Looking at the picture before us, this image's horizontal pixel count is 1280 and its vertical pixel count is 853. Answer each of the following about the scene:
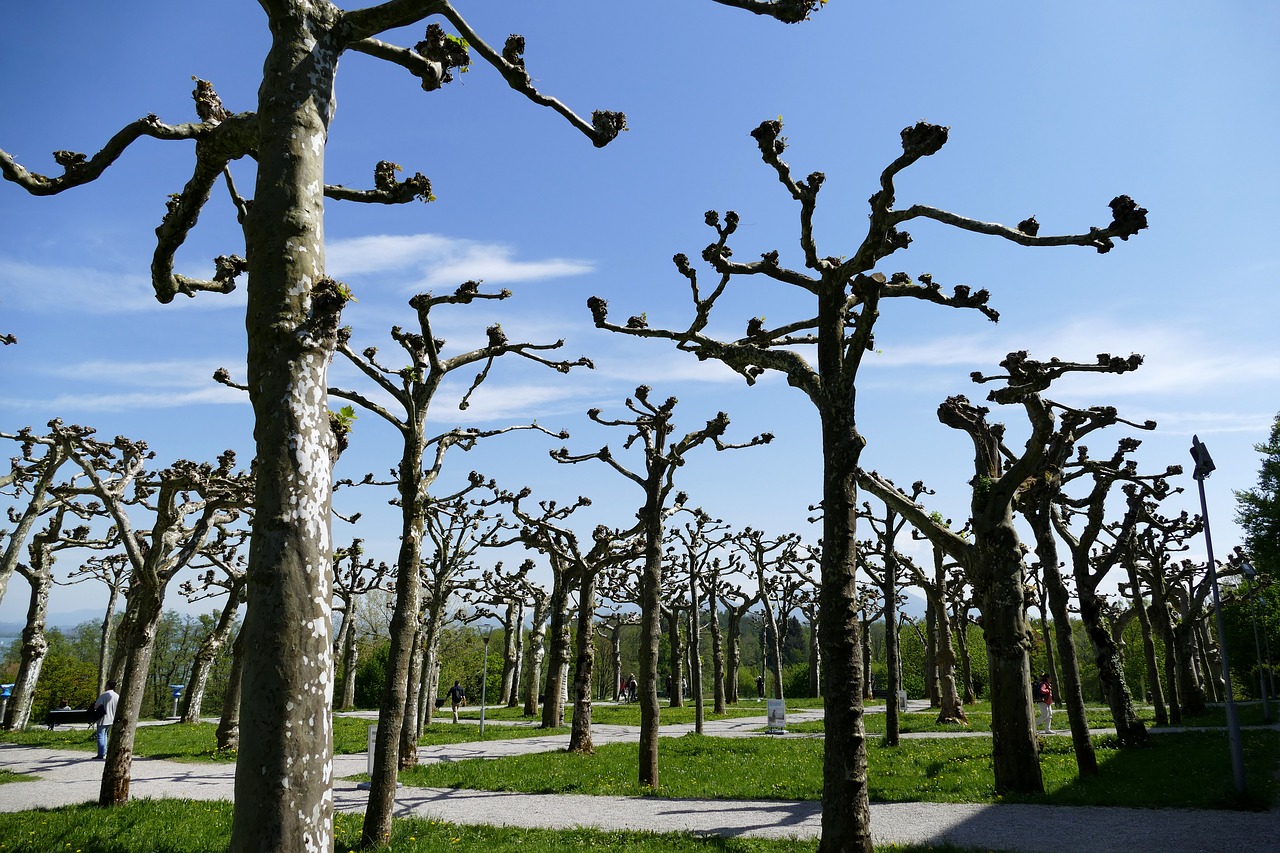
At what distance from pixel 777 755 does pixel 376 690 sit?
40.4 metres

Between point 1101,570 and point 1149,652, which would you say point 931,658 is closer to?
point 1149,652

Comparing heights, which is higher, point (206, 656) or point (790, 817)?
point (206, 656)

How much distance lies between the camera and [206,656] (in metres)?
24.8

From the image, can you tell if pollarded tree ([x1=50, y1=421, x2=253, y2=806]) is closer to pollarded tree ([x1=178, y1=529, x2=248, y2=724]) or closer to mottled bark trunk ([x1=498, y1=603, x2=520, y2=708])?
pollarded tree ([x1=178, y1=529, x2=248, y2=724])

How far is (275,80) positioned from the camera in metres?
4.11

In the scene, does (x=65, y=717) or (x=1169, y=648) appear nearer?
(x=1169, y=648)

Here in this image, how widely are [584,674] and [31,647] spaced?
20186 mm

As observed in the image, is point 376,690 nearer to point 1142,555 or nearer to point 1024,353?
point 1142,555

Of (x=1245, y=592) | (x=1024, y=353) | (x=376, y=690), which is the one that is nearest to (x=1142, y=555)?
(x=1245, y=592)

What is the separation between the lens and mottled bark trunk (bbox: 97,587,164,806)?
39.3ft

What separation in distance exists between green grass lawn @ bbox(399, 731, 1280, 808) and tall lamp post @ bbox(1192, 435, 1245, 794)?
1.49 ft

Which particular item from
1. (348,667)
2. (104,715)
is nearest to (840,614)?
(104,715)

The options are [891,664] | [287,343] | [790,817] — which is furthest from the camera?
[891,664]

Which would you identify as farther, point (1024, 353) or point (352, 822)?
point (1024, 353)
